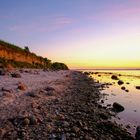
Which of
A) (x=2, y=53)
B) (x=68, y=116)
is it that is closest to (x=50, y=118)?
(x=68, y=116)

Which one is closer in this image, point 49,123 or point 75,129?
point 75,129

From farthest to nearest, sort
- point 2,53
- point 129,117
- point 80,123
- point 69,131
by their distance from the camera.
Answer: point 2,53 < point 129,117 < point 80,123 < point 69,131

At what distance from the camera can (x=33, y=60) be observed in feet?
276

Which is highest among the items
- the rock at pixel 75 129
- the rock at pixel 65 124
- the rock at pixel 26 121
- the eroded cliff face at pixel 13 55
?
the eroded cliff face at pixel 13 55

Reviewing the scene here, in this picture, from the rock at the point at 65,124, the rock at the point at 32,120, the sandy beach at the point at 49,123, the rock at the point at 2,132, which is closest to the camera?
the rock at the point at 2,132

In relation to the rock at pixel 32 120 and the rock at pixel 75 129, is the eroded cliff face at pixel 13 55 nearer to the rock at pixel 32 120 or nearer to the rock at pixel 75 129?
the rock at pixel 32 120

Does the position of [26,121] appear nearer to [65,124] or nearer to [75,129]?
[65,124]

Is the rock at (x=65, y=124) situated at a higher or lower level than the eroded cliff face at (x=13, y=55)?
lower

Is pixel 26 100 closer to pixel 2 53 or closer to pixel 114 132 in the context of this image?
pixel 114 132

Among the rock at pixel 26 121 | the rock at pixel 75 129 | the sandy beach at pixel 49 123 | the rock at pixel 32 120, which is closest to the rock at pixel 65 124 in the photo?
the sandy beach at pixel 49 123

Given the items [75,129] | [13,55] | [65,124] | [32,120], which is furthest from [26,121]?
[13,55]

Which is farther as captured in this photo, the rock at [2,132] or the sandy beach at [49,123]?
the sandy beach at [49,123]

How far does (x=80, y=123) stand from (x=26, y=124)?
8.00 feet

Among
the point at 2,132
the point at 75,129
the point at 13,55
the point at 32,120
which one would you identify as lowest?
the point at 75,129
